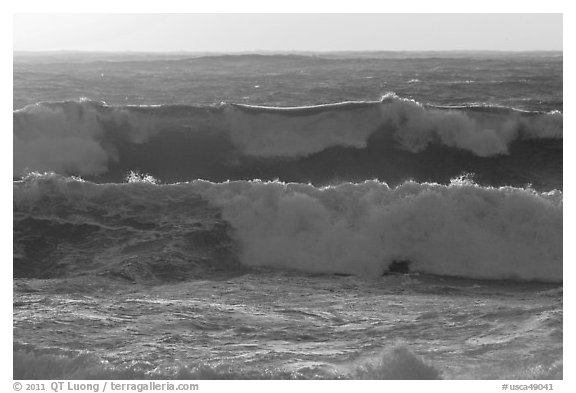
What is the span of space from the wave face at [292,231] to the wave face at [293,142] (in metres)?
3.25

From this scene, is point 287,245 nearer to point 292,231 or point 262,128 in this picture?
point 292,231

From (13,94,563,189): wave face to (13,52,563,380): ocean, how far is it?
4 cm

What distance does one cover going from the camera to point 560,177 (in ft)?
46.8

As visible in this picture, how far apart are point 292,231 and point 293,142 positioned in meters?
5.03

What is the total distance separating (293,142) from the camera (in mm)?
14852

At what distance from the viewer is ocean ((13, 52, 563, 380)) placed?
21.1ft

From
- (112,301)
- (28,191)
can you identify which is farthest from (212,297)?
(28,191)

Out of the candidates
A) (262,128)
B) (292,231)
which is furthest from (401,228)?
(262,128)

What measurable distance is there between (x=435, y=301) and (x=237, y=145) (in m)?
7.71

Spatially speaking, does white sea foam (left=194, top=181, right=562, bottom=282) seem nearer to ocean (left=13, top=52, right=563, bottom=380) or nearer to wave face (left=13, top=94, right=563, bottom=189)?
ocean (left=13, top=52, right=563, bottom=380)

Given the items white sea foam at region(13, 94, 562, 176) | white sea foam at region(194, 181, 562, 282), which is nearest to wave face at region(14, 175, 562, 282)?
white sea foam at region(194, 181, 562, 282)

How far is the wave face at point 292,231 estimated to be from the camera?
9.43m

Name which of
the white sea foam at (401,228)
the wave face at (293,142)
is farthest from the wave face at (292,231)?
the wave face at (293,142)
